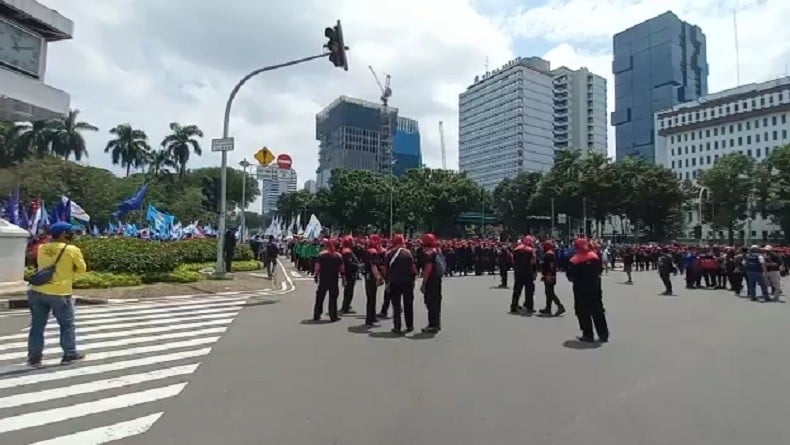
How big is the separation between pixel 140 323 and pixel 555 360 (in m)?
7.99

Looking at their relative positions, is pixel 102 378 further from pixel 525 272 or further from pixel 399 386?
pixel 525 272

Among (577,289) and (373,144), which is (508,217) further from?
(577,289)

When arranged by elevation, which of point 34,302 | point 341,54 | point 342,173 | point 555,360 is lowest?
point 555,360

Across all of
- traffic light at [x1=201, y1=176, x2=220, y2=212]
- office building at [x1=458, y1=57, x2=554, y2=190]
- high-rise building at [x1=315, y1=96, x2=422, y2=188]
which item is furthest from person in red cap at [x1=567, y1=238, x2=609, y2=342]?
office building at [x1=458, y1=57, x2=554, y2=190]

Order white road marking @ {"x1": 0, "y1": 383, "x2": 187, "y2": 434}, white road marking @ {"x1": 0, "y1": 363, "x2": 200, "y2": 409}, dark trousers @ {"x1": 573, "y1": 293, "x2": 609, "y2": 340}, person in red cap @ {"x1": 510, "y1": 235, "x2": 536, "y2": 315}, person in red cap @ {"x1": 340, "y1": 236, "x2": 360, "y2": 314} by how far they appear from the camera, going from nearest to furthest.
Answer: white road marking @ {"x1": 0, "y1": 383, "x2": 187, "y2": 434} < white road marking @ {"x1": 0, "y1": 363, "x2": 200, "y2": 409} < dark trousers @ {"x1": 573, "y1": 293, "x2": 609, "y2": 340} < person in red cap @ {"x1": 340, "y1": 236, "x2": 360, "y2": 314} < person in red cap @ {"x1": 510, "y1": 235, "x2": 536, "y2": 315}

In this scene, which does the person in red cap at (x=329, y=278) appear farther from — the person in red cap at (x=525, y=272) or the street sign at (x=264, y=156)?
the street sign at (x=264, y=156)

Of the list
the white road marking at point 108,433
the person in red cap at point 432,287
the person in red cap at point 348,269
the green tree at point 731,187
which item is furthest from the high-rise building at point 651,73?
the white road marking at point 108,433

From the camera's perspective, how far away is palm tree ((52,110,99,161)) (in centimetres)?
6272

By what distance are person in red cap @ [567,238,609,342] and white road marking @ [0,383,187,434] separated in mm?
6436

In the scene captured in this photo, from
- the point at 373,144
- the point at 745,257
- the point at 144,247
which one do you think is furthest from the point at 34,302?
the point at 373,144

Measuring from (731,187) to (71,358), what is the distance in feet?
248

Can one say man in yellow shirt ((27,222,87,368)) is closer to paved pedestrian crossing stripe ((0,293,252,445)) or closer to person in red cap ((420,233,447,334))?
paved pedestrian crossing stripe ((0,293,252,445))

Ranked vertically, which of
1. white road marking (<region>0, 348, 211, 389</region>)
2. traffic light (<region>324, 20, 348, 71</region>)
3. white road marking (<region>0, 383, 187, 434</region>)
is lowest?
white road marking (<region>0, 383, 187, 434</region>)

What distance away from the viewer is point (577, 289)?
32.8 feet
